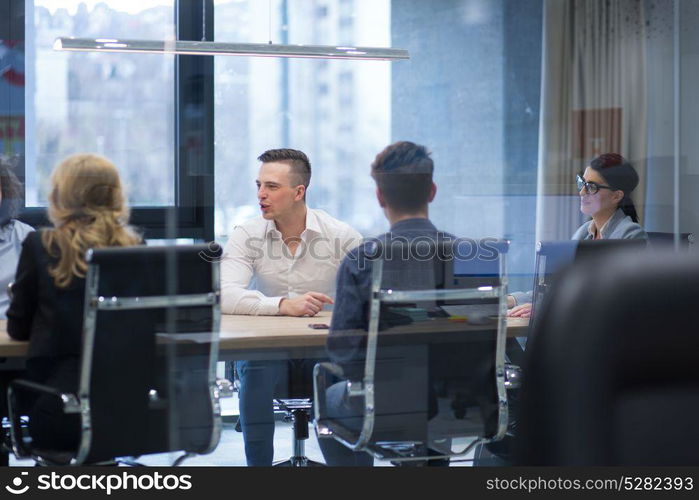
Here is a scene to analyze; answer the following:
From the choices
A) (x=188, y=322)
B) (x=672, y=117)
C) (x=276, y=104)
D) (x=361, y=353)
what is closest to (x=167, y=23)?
(x=276, y=104)

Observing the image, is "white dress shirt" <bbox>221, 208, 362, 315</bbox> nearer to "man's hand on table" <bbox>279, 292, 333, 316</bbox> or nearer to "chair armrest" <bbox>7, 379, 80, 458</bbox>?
"man's hand on table" <bbox>279, 292, 333, 316</bbox>

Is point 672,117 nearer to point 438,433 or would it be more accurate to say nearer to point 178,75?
point 438,433

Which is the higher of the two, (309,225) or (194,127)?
(194,127)

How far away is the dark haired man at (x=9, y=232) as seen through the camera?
7.06ft

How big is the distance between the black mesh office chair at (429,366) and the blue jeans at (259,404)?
0.46ft

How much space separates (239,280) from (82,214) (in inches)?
16.0

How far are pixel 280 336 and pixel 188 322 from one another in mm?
281

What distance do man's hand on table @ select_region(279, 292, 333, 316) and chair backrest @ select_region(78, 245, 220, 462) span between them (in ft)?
0.71

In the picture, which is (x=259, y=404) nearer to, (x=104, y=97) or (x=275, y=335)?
(x=275, y=335)

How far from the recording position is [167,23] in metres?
2.38

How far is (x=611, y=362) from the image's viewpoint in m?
0.64

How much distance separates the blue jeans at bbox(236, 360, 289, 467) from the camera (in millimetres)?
2426

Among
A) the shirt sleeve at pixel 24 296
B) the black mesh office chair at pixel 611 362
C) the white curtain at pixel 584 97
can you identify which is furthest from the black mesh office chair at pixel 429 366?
the black mesh office chair at pixel 611 362

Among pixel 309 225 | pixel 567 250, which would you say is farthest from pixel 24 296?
pixel 567 250
